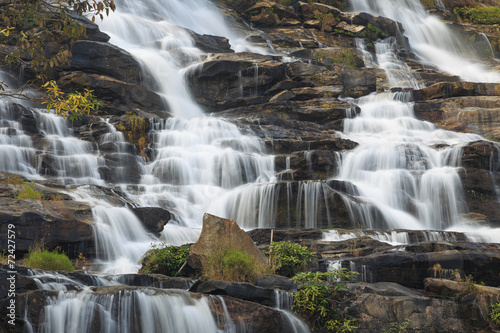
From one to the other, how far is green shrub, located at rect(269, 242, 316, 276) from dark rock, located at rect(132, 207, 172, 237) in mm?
4679

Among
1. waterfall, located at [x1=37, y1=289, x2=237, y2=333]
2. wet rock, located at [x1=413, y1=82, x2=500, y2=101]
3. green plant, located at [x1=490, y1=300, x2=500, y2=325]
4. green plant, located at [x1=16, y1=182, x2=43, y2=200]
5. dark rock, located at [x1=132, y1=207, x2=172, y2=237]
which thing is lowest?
green plant, located at [x1=490, y1=300, x2=500, y2=325]

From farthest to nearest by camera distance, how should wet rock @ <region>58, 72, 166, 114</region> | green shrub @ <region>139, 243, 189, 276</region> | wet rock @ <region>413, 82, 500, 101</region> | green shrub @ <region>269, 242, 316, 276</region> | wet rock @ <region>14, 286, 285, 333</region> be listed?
wet rock @ <region>413, 82, 500, 101</region> → wet rock @ <region>58, 72, 166, 114</region> → green shrub @ <region>139, 243, 189, 276</region> → green shrub @ <region>269, 242, 316, 276</region> → wet rock @ <region>14, 286, 285, 333</region>

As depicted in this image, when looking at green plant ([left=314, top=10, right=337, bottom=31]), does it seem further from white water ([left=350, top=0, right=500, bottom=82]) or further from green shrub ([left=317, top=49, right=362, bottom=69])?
white water ([left=350, top=0, right=500, bottom=82])

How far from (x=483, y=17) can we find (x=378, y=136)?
28.2 meters

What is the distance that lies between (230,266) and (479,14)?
45.1m

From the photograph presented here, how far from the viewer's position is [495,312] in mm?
9188

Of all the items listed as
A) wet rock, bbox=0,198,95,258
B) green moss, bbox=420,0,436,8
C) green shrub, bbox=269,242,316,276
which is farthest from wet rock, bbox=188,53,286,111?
green moss, bbox=420,0,436,8

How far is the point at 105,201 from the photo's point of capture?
604 inches

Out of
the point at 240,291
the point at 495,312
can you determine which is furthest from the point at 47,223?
the point at 495,312

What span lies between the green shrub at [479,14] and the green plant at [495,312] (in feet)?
140

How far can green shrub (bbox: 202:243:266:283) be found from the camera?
31.9 ft

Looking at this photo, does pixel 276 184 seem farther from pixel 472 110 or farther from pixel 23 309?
pixel 472 110

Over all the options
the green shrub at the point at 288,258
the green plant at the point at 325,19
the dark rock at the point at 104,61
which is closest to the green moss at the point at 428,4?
the green plant at the point at 325,19

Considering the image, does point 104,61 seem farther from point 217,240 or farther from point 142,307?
point 142,307
